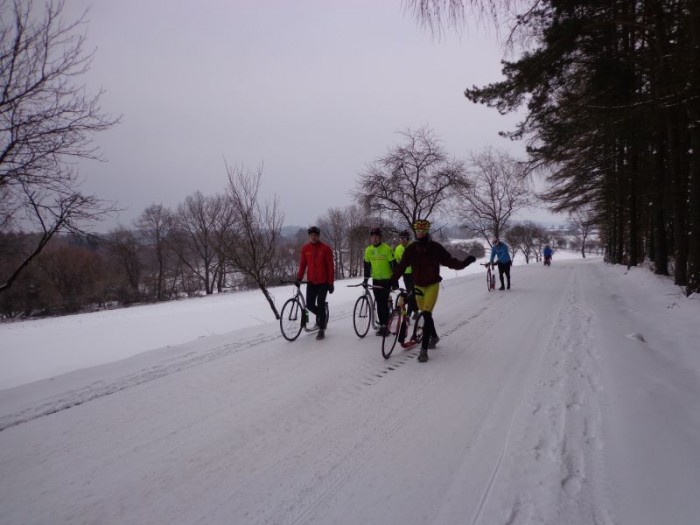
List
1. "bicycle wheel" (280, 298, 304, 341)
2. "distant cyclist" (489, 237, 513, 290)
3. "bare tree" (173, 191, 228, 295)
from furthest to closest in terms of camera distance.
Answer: "bare tree" (173, 191, 228, 295) < "distant cyclist" (489, 237, 513, 290) < "bicycle wheel" (280, 298, 304, 341)

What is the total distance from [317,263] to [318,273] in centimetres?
20

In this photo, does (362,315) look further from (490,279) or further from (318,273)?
(490,279)

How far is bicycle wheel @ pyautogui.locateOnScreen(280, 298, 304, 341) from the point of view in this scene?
665 cm

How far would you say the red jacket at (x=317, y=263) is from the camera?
668cm

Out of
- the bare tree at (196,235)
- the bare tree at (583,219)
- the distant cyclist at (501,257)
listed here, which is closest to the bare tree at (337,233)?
the bare tree at (196,235)

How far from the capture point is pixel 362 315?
6.79m

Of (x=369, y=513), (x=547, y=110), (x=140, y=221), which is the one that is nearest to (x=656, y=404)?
(x=369, y=513)

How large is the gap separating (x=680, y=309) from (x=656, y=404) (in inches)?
214

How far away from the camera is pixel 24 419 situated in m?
3.64

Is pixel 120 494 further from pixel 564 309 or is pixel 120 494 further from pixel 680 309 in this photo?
pixel 680 309

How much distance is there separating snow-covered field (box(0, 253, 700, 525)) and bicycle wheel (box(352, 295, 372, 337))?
0.94 meters

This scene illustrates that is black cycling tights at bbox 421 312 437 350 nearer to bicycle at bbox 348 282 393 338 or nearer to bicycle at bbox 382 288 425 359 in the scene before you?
bicycle at bbox 382 288 425 359

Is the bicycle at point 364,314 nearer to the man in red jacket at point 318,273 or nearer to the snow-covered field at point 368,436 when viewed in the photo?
the man in red jacket at point 318,273

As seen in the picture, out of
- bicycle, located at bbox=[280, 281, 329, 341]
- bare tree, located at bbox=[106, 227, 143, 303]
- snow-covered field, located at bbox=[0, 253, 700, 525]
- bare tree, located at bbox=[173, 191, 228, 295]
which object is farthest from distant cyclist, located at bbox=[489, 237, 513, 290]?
bare tree, located at bbox=[106, 227, 143, 303]
